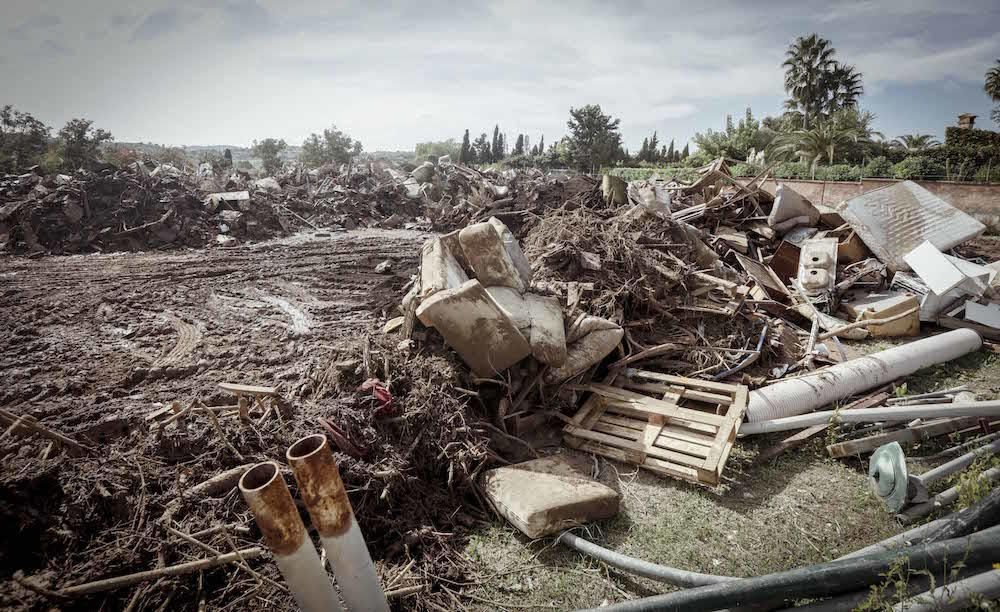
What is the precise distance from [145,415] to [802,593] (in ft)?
15.5

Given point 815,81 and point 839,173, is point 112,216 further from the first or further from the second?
point 815,81

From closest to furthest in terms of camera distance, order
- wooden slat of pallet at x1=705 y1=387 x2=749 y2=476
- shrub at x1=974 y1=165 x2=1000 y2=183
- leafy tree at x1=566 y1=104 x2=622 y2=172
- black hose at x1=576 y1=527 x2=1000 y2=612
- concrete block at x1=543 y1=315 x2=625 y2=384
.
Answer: black hose at x1=576 y1=527 x2=1000 y2=612, wooden slat of pallet at x1=705 y1=387 x2=749 y2=476, concrete block at x1=543 y1=315 x2=625 y2=384, shrub at x1=974 y1=165 x2=1000 y2=183, leafy tree at x1=566 y1=104 x2=622 y2=172

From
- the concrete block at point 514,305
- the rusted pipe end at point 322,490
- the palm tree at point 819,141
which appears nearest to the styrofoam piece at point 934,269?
the concrete block at point 514,305

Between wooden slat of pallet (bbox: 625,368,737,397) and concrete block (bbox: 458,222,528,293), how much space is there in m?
1.51

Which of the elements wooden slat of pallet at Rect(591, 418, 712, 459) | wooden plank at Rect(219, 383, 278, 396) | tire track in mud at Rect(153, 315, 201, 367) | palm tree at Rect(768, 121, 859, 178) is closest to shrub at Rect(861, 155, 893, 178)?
palm tree at Rect(768, 121, 859, 178)

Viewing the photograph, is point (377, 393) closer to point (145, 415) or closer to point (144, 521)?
point (144, 521)

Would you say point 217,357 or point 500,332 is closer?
point 500,332

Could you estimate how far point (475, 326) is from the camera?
12.3ft

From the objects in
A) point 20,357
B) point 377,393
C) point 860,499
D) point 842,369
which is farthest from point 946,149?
point 20,357

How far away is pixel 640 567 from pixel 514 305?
239 centimetres

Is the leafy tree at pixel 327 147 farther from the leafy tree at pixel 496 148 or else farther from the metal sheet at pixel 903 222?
the metal sheet at pixel 903 222

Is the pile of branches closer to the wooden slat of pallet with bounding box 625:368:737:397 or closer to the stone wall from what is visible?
the wooden slat of pallet with bounding box 625:368:737:397

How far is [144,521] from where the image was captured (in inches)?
101

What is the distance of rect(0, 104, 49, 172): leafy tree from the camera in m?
16.6
